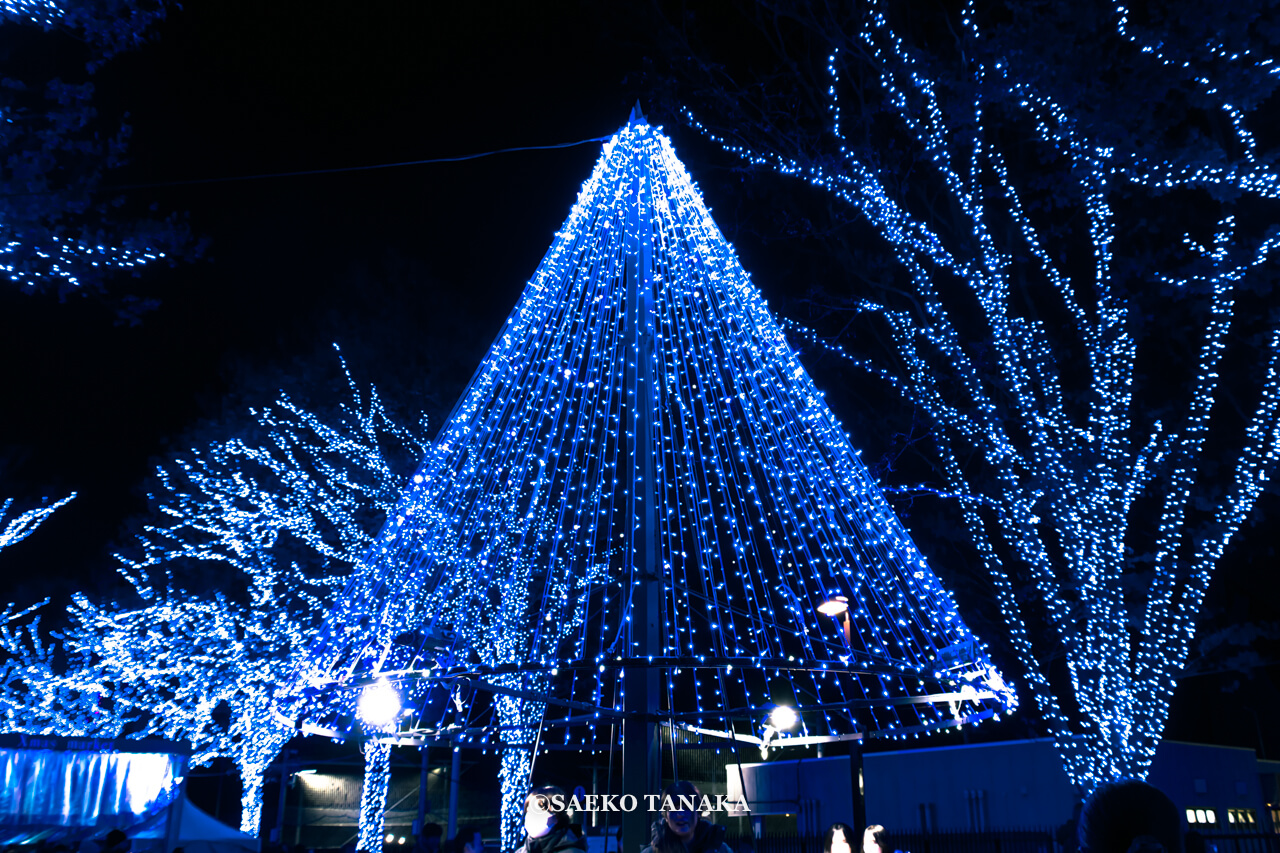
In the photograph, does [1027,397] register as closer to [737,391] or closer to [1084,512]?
[1084,512]

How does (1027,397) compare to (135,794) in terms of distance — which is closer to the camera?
(135,794)

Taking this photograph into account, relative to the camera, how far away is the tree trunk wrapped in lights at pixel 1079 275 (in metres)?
9.84

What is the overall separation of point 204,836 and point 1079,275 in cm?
1379

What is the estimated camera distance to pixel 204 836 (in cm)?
1076

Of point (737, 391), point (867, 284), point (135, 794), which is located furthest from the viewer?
point (867, 284)

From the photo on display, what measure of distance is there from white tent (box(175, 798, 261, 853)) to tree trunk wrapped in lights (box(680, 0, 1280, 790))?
10.4 metres

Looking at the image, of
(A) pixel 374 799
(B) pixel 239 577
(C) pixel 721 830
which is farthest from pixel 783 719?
(A) pixel 374 799

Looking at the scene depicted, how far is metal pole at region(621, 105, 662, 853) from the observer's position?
7.93m

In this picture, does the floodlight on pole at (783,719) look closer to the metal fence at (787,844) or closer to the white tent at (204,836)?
the metal fence at (787,844)

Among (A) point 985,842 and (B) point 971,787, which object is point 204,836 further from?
(B) point 971,787

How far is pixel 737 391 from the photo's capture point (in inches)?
390

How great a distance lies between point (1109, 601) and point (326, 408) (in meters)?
14.3

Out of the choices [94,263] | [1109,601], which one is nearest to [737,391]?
[1109,601]

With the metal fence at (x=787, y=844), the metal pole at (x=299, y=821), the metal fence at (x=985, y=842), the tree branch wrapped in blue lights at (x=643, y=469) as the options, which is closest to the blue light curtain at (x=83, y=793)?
the tree branch wrapped in blue lights at (x=643, y=469)
